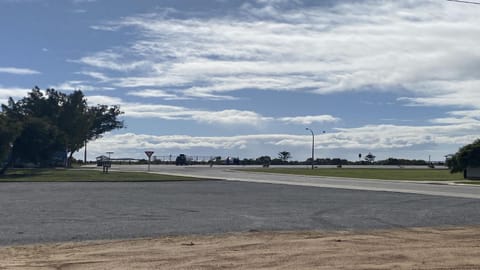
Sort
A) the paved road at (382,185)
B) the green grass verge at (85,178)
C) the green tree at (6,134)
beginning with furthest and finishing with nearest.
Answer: the green tree at (6,134) → the green grass verge at (85,178) → the paved road at (382,185)

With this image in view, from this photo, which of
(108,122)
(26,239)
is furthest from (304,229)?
(108,122)

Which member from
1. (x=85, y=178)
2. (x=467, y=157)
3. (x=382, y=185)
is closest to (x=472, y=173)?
(x=467, y=157)

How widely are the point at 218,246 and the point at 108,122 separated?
323 ft

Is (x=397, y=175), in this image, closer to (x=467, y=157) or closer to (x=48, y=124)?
(x=467, y=157)

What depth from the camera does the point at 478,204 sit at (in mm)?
27891

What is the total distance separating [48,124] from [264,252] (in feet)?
200

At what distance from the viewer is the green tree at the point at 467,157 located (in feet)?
192

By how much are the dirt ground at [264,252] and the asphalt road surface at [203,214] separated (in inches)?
65.0

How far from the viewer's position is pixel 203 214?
73.6 ft

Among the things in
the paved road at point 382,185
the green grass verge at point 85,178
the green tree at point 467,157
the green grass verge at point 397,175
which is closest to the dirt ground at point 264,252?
the paved road at point 382,185

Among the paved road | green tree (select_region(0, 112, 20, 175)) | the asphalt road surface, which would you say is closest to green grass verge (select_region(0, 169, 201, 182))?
green tree (select_region(0, 112, 20, 175))

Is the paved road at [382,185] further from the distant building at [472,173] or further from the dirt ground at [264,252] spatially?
the dirt ground at [264,252]

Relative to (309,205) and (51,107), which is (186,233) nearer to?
(309,205)

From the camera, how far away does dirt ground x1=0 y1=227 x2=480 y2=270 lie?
38.4 ft
